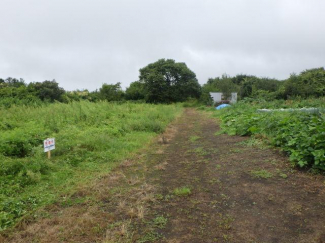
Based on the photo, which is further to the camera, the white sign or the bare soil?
the white sign

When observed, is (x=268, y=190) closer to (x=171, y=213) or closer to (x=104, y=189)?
(x=171, y=213)

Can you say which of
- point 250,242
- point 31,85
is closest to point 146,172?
point 250,242

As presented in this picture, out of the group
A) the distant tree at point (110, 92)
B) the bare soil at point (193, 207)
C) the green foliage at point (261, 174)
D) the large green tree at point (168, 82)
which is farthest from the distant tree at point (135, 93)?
the green foliage at point (261, 174)

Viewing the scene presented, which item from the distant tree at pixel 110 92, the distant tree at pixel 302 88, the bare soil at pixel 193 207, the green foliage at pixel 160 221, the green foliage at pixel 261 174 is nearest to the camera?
the bare soil at pixel 193 207

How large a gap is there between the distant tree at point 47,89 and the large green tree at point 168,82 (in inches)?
418

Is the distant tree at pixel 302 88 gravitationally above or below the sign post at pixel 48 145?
above

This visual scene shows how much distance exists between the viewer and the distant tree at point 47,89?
25.7 meters

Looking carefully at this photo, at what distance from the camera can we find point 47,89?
85.6 feet

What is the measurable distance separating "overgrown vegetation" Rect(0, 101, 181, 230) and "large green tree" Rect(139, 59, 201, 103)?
2185cm

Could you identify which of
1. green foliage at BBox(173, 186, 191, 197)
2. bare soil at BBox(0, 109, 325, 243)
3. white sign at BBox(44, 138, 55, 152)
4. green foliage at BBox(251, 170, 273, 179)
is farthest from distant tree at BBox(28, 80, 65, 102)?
green foliage at BBox(251, 170, 273, 179)

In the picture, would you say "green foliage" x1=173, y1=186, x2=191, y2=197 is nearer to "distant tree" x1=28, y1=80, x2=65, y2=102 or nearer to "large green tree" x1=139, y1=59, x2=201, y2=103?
"distant tree" x1=28, y1=80, x2=65, y2=102

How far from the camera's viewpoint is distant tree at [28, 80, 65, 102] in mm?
25656

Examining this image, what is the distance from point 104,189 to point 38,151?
85.8 inches

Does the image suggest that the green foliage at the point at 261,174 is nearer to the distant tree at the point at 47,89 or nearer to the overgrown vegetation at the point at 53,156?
the overgrown vegetation at the point at 53,156
